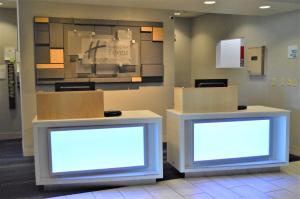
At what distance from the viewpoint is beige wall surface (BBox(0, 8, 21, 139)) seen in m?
6.54

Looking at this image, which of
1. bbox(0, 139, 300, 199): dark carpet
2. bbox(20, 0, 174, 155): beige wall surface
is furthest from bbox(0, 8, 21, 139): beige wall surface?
bbox(20, 0, 174, 155): beige wall surface

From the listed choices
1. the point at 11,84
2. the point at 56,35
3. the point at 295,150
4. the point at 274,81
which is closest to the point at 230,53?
the point at 274,81

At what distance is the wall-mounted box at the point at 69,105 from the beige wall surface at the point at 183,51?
4.29 metres

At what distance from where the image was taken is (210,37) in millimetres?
7336

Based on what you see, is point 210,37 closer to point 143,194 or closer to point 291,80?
point 291,80

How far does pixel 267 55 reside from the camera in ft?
18.7

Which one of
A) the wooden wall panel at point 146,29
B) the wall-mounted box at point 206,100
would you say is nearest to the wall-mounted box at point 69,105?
the wall-mounted box at point 206,100

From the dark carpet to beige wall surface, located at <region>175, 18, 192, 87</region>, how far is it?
11.3ft

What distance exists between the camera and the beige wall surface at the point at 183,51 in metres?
7.85

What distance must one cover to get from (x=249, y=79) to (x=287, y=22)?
130cm

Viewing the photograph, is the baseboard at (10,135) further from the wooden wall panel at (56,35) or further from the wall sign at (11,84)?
the wooden wall panel at (56,35)

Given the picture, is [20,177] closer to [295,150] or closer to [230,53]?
[295,150]

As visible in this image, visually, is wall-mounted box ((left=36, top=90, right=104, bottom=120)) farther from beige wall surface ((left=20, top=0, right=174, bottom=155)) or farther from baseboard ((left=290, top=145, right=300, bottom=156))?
baseboard ((left=290, top=145, right=300, bottom=156))

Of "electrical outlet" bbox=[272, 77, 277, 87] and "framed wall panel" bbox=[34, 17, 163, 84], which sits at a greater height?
"framed wall panel" bbox=[34, 17, 163, 84]
